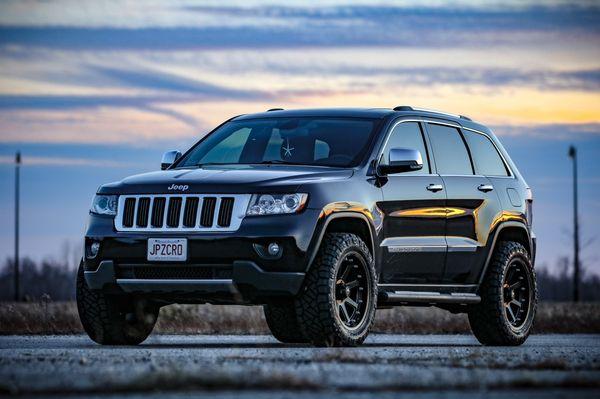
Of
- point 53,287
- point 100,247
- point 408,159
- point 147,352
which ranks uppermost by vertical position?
point 408,159

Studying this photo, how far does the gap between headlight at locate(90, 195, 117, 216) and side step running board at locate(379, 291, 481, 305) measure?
249 cm

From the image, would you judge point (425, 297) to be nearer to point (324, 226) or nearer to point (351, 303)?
point (351, 303)

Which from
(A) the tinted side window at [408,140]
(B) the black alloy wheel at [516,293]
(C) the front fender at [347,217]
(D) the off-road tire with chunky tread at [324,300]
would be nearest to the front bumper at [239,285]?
(D) the off-road tire with chunky tread at [324,300]

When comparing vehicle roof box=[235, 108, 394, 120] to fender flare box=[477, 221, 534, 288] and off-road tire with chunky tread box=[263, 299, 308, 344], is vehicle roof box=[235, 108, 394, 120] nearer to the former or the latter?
fender flare box=[477, 221, 534, 288]

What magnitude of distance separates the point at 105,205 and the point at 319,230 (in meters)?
1.99

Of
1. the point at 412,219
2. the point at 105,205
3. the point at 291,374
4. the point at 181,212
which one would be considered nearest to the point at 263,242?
the point at 181,212

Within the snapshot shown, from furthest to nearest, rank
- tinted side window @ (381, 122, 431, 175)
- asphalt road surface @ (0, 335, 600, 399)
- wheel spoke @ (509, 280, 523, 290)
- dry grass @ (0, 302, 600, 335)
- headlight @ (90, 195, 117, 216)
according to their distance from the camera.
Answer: dry grass @ (0, 302, 600, 335)
wheel spoke @ (509, 280, 523, 290)
tinted side window @ (381, 122, 431, 175)
headlight @ (90, 195, 117, 216)
asphalt road surface @ (0, 335, 600, 399)

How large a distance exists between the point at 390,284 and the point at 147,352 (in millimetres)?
2810

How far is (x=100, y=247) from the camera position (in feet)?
39.1

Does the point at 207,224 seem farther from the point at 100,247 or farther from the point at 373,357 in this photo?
the point at 373,357

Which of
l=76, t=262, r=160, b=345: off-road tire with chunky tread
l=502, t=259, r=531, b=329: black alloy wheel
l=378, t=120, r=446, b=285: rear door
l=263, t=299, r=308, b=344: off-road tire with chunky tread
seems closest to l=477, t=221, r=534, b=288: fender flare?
l=502, t=259, r=531, b=329: black alloy wheel

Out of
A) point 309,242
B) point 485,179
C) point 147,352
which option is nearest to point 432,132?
point 485,179

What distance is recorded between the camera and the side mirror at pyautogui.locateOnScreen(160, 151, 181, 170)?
13.5 m

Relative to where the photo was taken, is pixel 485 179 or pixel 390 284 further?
pixel 485 179
